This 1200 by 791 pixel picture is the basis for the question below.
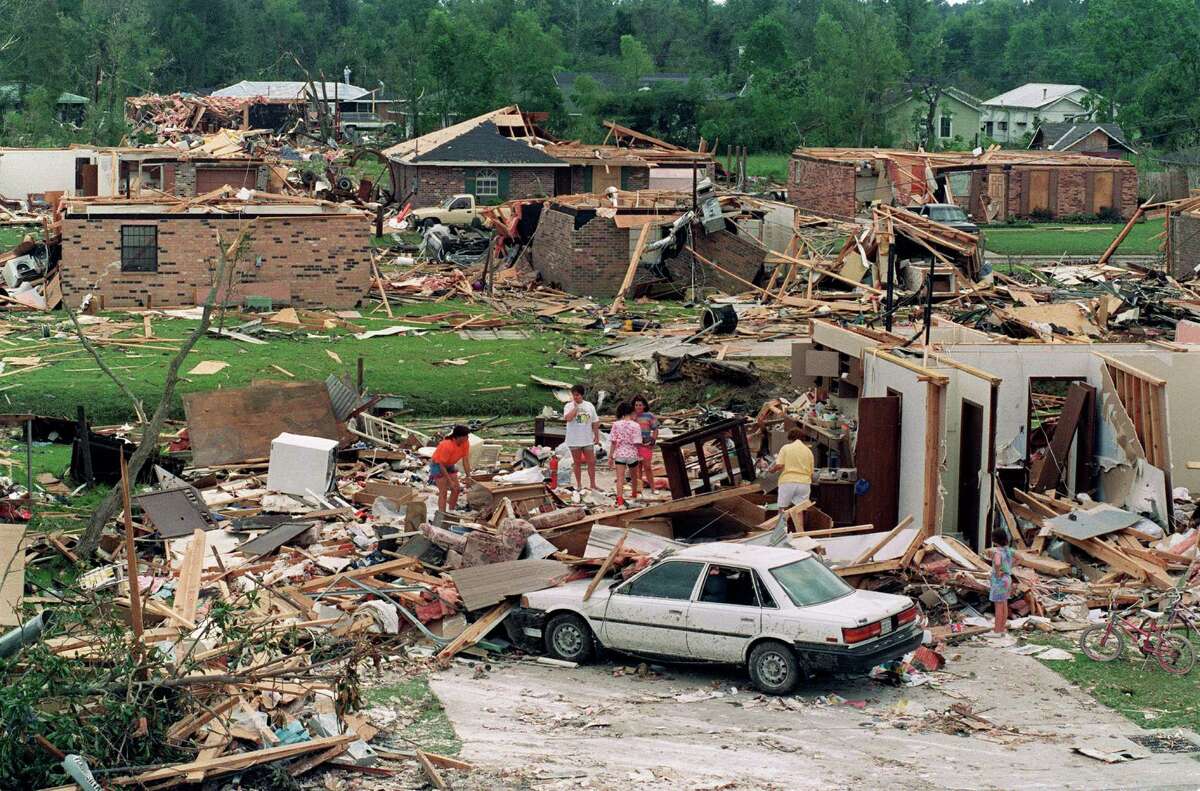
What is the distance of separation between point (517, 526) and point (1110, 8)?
87594mm

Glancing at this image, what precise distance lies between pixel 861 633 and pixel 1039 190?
1820 inches

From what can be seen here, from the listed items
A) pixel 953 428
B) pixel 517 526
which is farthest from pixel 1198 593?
pixel 517 526

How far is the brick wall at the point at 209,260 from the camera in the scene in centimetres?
3388

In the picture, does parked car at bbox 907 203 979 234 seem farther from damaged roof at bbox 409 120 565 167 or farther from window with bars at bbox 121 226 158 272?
window with bars at bbox 121 226 158 272

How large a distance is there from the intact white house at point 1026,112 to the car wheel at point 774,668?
3226 inches

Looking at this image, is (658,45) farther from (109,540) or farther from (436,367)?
(109,540)

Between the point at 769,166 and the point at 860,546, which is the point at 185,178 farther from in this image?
the point at 860,546

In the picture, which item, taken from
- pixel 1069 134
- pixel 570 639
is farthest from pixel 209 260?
pixel 1069 134

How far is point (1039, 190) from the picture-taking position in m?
57.2

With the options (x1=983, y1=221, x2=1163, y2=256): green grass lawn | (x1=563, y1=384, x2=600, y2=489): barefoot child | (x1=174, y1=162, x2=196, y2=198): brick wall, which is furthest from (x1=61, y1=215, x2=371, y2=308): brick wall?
(x1=983, y1=221, x2=1163, y2=256): green grass lawn

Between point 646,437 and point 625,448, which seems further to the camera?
point 646,437

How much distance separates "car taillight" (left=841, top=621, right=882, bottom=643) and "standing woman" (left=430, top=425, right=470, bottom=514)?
6.70 metres

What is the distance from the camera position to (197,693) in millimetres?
11844

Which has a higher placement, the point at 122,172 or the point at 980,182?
the point at 980,182
